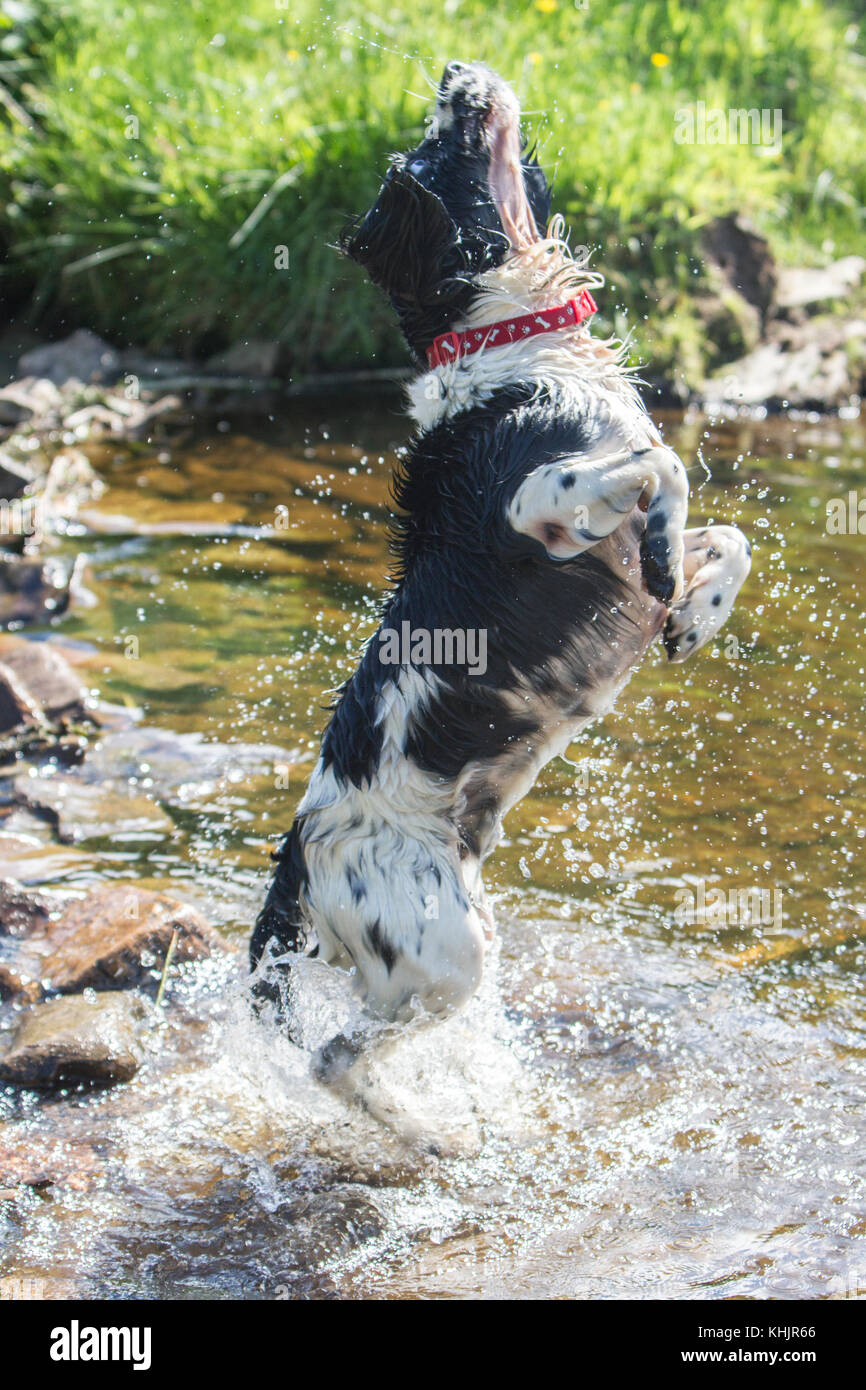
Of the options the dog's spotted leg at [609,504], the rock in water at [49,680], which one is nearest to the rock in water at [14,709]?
the rock in water at [49,680]

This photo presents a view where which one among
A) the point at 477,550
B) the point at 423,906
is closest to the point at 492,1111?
the point at 423,906

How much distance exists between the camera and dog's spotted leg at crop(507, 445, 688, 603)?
2.74 metres

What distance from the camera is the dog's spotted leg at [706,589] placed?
3.04 meters

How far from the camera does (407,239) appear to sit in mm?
3055

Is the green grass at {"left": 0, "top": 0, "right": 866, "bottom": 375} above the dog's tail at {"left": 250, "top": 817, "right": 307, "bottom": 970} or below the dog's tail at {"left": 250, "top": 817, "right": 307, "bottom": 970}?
above

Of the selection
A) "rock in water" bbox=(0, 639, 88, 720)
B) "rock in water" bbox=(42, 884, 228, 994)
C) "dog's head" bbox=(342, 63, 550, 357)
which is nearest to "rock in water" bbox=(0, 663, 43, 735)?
"rock in water" bbox=(0, 639, 88, 720)

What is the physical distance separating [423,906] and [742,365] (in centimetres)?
638

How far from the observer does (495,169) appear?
3158 mm

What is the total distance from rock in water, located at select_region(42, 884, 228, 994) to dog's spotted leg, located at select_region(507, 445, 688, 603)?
62.9 inches

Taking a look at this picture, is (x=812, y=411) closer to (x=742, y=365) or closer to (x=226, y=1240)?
(x=742, y=365)

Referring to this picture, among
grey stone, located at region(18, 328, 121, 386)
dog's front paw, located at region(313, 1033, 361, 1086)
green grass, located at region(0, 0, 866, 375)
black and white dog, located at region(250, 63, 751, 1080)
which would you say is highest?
green grass, located at region(0, 0, 866, 375)

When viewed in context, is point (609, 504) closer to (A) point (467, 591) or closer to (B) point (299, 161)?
(A) point (467, 591)

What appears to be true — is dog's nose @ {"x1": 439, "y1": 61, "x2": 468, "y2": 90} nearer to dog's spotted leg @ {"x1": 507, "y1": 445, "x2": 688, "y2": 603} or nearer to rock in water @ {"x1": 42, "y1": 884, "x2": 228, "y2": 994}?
dog's spotted leg @ {"x1": 507, "y1": 445, "x2": 688, "y2": 603}

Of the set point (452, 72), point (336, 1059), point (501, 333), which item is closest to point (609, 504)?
point (501, 333)
